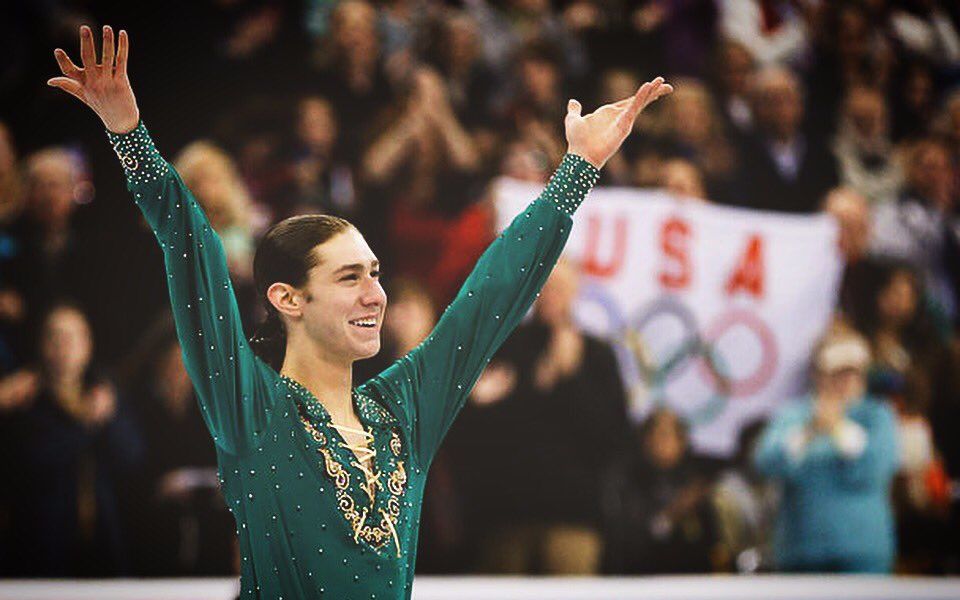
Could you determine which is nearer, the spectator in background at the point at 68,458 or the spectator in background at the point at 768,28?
the spectator in background at the point at 68,458

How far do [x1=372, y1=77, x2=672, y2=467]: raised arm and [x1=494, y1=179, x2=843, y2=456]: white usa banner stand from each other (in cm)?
454

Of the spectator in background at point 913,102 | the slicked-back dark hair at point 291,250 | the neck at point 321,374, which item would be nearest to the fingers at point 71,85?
the slicked-back dark hair at point 291,250

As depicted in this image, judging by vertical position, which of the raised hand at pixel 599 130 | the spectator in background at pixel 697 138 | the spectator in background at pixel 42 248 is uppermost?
the spectator in background at pixel 697 138

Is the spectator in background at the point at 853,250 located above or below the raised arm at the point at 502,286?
above

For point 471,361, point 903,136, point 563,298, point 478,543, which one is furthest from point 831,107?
point 471,361

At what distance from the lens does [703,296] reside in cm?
738

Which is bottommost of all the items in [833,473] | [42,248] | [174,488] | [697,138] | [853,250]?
[833,473]

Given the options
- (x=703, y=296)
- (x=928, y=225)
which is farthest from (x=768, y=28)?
(x=703, y=296)

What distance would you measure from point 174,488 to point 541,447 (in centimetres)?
204

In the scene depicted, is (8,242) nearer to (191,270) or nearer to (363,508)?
(191,270)

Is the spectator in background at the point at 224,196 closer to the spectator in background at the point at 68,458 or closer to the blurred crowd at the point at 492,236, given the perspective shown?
the blurred crowd at the point at 492,236

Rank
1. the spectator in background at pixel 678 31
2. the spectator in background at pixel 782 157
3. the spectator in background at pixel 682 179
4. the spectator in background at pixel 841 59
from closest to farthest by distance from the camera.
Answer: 1. the spectator in background at pixel 682 179
2. the spectator in background at pixel 678 31
3. the spectator in background at pixel 782 157
4. the spectator in background at pixel 841 59

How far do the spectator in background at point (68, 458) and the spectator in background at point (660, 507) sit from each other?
271 centimetres

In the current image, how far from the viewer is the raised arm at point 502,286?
7.42 feet
